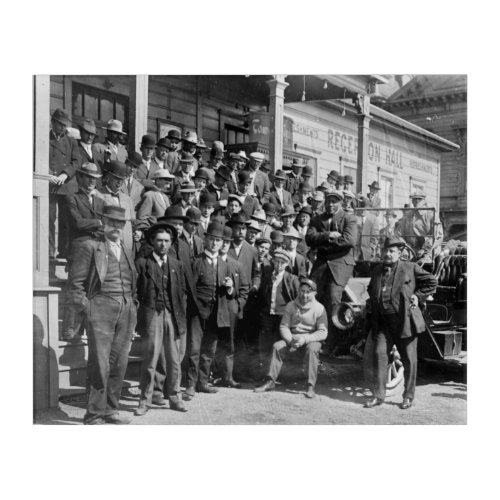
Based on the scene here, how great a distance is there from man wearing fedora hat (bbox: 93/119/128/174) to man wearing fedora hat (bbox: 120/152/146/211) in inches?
3.4

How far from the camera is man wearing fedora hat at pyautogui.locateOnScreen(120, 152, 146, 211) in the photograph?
5.91m

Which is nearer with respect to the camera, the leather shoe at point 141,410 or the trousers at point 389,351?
the leather shoe at point 141,410

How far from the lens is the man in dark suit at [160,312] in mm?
5469

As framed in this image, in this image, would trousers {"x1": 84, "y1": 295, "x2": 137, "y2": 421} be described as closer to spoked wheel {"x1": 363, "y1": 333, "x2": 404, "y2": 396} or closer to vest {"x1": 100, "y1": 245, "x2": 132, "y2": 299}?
vest {"x1": 100, "y1": 245, "x2": 132, "y2": 299}

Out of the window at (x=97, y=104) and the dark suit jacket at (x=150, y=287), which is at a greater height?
the window at (x=97, y=104)

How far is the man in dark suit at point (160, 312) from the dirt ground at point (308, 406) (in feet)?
0.82

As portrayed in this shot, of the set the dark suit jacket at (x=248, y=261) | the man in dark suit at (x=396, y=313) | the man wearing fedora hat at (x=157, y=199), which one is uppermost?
the man wearing fedora hat at (x=157, y=199)

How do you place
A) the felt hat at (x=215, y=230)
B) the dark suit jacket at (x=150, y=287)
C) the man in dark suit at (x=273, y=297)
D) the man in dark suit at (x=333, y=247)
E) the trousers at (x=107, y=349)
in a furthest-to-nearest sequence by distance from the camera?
1. the man in dark suit at (x=333, y=247)
2. the man in dark suit at (x=273, y=297)
3. the felt hat at (x=215, y=230)
4. the dark suit jacket at (x=150, y=287)
5. the trousers at (x=107, y=349)

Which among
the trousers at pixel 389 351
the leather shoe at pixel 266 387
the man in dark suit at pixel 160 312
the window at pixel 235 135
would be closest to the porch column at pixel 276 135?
the window at pixel 235 135

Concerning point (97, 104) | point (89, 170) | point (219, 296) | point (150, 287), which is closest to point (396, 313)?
point (219, 296)

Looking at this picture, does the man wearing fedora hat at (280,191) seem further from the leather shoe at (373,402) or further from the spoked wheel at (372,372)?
the leather shoe at (373,402)

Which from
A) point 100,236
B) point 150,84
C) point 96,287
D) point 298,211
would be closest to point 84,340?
point 96,287

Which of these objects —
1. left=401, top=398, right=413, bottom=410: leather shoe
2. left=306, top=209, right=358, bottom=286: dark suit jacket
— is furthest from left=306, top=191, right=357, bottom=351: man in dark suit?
left=401, top=398, right=413, bottom=410: leather shoe

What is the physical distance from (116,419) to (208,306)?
135cm
